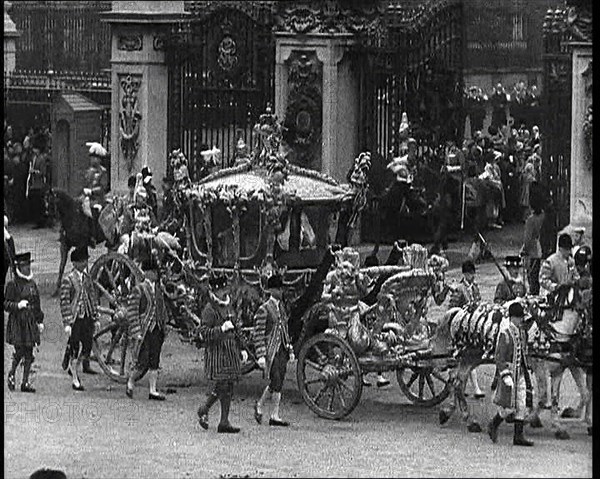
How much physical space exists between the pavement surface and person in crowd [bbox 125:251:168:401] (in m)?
0.20

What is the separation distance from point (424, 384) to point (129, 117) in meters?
11.6

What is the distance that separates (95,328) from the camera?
16.9 m

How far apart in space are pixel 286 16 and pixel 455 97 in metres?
2.45

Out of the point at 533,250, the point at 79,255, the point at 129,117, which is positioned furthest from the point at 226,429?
the point at 129,117

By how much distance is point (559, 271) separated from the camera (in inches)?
599

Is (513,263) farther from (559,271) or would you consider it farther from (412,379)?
(412,379)

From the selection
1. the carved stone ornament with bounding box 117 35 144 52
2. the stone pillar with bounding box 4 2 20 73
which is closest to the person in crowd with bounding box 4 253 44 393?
the carved stone ornament with bounding box 117 35 144 52

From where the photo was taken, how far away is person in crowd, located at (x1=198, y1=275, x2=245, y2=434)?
1461 centimetres

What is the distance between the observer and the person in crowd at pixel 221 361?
1461 cm

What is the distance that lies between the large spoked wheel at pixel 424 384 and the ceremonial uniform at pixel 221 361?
1.34m

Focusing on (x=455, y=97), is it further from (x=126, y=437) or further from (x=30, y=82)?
(x=126, y=437)

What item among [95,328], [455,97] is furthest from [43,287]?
[455,97]

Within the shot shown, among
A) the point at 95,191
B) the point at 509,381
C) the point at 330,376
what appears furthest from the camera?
the point at 95,191

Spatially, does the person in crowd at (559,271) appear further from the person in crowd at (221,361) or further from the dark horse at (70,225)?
the dark horse at (70,225)
